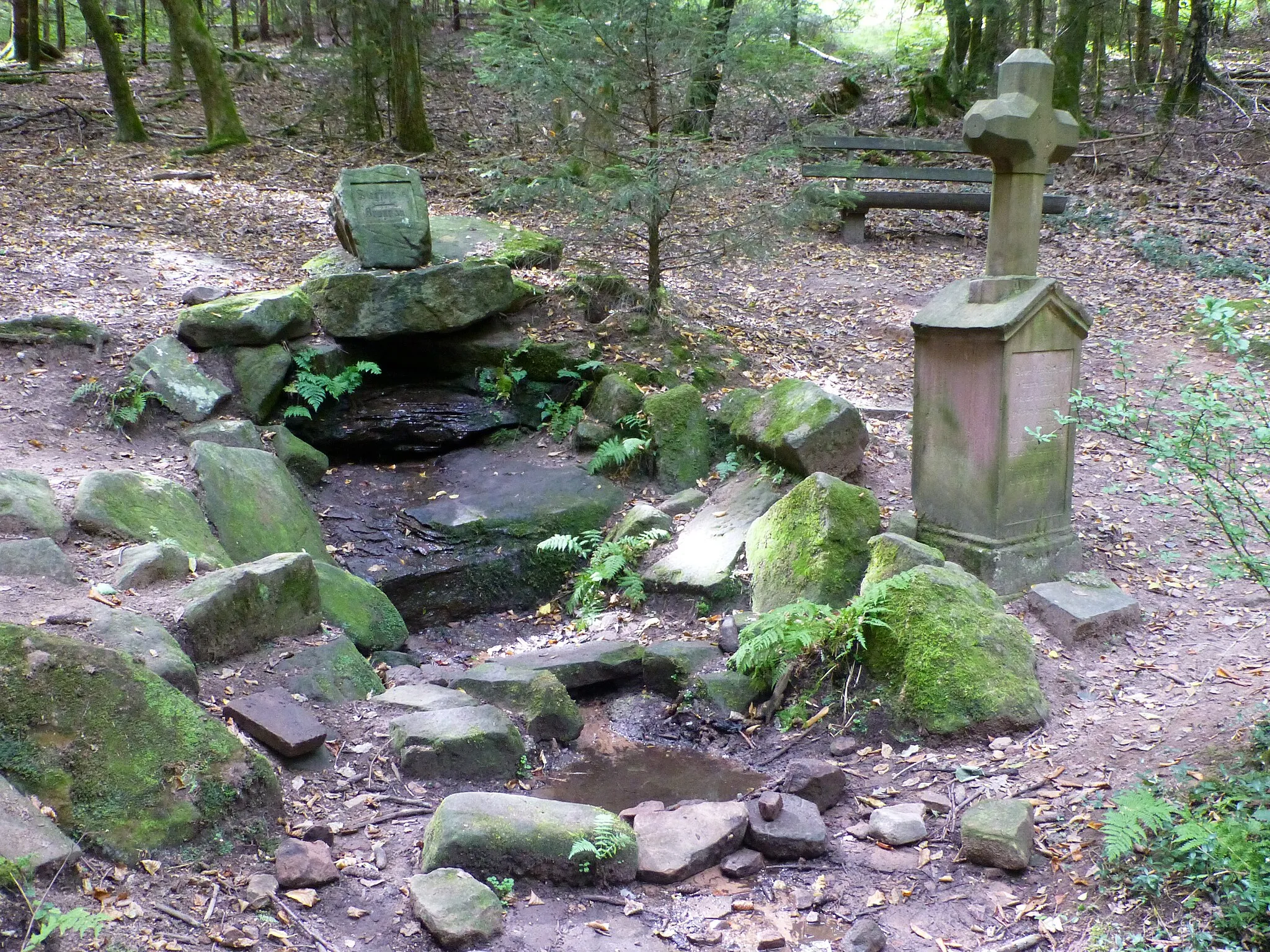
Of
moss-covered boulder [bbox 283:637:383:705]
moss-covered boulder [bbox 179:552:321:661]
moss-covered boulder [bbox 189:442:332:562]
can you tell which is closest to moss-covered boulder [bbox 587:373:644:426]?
moss-covered boulder [bbox 189:442:332:562]

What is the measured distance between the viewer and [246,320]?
8.15 m

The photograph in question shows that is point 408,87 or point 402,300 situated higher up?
point 408,87

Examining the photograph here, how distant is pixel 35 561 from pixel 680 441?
482cm

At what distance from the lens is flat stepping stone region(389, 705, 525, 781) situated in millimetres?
4293

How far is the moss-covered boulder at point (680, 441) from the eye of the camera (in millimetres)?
8062

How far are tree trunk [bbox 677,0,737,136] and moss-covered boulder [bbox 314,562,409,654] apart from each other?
196 inches

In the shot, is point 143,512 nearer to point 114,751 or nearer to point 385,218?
point 114,751

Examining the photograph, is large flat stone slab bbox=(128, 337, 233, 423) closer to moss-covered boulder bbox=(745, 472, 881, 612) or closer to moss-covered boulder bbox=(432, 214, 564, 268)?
moss-covered boulder bbox=(432, 214, 564, 268)

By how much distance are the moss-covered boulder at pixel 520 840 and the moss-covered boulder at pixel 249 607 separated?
5.55ft

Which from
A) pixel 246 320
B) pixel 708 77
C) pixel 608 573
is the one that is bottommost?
pixel 608 573

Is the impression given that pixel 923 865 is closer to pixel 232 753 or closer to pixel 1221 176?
pixel 232 753

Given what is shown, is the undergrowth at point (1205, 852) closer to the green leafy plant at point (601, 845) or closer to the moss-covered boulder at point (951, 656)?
the moss-covered boulder at point (951, 656)

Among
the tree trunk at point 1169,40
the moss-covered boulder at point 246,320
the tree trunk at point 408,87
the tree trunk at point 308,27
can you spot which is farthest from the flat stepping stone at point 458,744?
the tree trunk at point 308,27

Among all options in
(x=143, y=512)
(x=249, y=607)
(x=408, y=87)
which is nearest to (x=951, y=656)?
(x=249, y=607)
